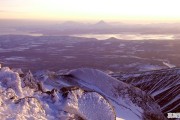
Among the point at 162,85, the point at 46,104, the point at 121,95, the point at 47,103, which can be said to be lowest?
the point at 162,85

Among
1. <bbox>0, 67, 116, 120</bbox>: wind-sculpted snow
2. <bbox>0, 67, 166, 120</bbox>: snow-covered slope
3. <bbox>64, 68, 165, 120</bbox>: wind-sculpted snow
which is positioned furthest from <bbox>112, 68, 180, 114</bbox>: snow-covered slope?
<bbox>0, 67, 116, 120</bbox>: wind-sculpted snow

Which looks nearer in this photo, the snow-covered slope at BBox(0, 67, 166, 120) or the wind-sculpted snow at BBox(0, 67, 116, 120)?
the wind-sculpted snow at BBox(0, 67, 116, 120)

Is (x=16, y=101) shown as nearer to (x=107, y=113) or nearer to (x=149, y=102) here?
(x=107, y=113)

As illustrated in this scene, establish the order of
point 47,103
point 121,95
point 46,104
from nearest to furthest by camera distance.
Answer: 1. point 46,104
2. point 47,103
3. point 121,95

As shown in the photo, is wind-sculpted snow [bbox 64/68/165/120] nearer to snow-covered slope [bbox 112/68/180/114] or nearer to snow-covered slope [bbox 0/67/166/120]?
snow-covered slope [bbox 0/67/166/120]

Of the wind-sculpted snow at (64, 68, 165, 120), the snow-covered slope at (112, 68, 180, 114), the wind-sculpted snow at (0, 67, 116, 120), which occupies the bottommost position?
the snow-covered slope at (112, 68, 180, 114)

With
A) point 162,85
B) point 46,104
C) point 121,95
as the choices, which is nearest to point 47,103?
point 46,104

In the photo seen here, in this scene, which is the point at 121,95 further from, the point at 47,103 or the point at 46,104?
the point at 46,104
